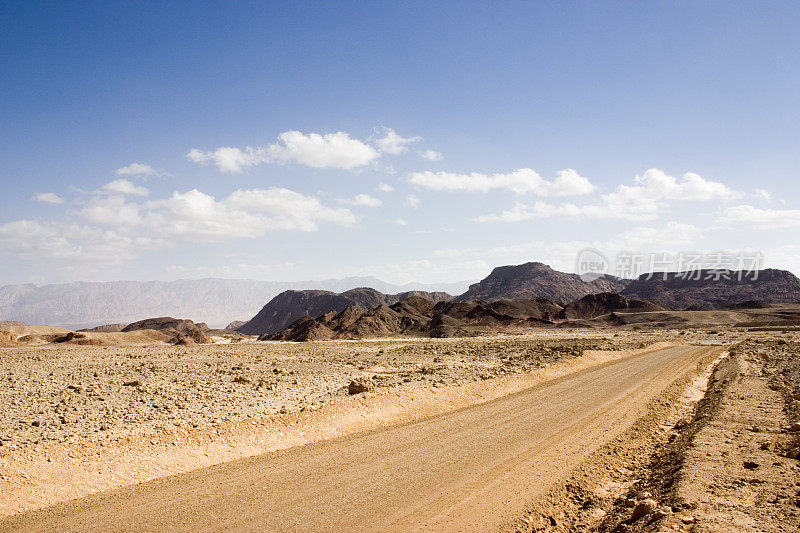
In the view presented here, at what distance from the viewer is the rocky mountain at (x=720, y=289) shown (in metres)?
154

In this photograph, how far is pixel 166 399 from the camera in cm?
1716

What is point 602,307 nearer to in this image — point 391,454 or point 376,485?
point 391,454

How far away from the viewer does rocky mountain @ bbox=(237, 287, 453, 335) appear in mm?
178375

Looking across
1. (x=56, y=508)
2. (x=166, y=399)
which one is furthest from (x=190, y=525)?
(x=166, y=399)

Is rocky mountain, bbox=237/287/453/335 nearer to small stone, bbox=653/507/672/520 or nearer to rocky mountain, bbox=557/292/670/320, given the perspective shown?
rocky mountain, bbox=557/292/670/320

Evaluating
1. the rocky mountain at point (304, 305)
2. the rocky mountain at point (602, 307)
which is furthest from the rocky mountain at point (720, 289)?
the rocky mountain at point (304, 305)

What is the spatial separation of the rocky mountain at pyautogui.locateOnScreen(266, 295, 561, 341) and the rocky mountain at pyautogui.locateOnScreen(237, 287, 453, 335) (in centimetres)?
5563

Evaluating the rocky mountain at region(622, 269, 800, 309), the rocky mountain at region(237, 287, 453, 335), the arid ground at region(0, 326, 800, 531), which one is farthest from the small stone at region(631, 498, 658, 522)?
the rocky mountain at region(237, 287, 453, 335)

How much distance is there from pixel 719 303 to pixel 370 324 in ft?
400

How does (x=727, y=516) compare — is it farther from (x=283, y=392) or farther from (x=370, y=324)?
(x=370, y=324)

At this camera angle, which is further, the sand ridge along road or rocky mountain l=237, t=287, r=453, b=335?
rocky mountain l=237, t=287, r=453, b=335

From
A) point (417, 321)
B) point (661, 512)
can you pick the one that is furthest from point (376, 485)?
point (417, 321)

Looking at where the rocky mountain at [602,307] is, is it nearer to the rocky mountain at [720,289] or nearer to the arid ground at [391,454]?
the rocky mountain at [720,289]

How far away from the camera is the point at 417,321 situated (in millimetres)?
108812
